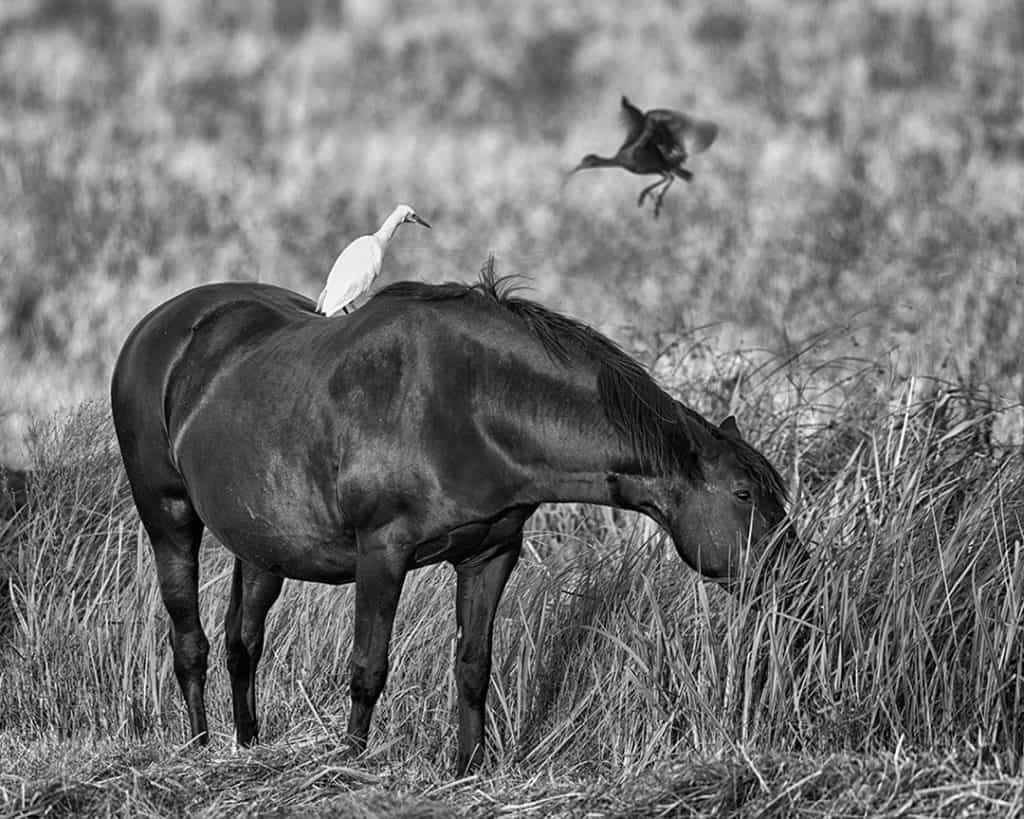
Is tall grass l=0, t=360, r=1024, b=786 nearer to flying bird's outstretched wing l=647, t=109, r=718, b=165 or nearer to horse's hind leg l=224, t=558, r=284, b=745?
horse's hind leg l=224, t=558, r=284, b=745

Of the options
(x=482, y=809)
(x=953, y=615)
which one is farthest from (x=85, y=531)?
(x=953, y=615)

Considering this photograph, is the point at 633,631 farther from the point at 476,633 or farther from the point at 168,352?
the point at 168,352

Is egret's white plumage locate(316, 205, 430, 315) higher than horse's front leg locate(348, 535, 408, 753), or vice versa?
egret's white plumage locate(316, 205, 430, 315)

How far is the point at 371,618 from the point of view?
16.1 feet

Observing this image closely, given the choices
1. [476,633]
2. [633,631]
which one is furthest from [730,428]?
[476,633]

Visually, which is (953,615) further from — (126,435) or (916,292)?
(916,292)

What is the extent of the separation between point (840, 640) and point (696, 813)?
1049 millimetres

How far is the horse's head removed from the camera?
4840 millimetres

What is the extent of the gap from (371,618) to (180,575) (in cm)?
117

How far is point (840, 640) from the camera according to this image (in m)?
5.22

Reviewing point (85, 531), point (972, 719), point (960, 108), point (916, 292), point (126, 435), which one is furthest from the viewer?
point (960, 108)

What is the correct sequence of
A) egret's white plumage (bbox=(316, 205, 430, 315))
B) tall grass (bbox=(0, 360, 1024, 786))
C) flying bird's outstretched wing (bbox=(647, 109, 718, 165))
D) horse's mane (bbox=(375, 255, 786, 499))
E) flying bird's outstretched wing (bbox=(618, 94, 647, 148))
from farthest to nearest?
flying bird's outstretched wing (bbox=(618, 94, 647, 148))
flying bird's outstretched wing (bbox=(647, 109, 718, 165))
egret's white plumage (bbox=(316, 205, 430, 315))
tall grass (bbox=(0, 360, 1024, 786))
horse's mane (bbox=(375, 255, 786, 499))

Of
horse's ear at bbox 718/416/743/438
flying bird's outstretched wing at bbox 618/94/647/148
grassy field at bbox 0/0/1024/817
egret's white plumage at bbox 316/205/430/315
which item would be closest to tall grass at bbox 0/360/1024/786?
grassy field at bbox 0/0/1024/817

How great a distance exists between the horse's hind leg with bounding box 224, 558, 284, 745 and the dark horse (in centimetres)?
43
